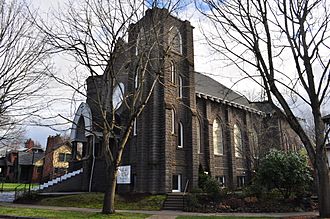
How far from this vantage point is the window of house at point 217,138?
29.4 meters

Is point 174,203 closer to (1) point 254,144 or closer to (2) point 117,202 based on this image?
(2) point 117,202

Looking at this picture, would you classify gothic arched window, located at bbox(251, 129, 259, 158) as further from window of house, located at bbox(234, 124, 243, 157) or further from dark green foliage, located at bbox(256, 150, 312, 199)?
dark green foliage, located at bbox(256, 150, 312, 199)

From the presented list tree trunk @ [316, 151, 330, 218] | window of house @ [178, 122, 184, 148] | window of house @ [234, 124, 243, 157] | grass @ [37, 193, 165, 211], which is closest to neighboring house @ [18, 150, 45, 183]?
grass @ [37, 193, 165, 211]

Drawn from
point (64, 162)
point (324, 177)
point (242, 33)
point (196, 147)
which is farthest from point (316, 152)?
point (64, 162)

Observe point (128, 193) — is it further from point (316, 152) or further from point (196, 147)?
point (316, 152)

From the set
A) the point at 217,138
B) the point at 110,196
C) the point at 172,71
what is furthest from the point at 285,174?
the point at 172,71

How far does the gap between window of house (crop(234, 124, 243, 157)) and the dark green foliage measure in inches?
449

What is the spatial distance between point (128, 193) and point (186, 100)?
855 centimetres

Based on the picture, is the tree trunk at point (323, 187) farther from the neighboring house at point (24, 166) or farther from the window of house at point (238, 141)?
the neighboring house at point (24, 166)

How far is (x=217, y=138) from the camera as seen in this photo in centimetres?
3006

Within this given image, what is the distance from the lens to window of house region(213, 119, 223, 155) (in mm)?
29422

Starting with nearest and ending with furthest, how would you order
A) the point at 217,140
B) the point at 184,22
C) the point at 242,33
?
the point at 242,33 < the point at 184,22 < the point at 217,140

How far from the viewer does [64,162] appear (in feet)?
185

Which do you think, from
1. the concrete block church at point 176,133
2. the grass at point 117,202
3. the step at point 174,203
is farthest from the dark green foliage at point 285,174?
the grass at point 117,202
